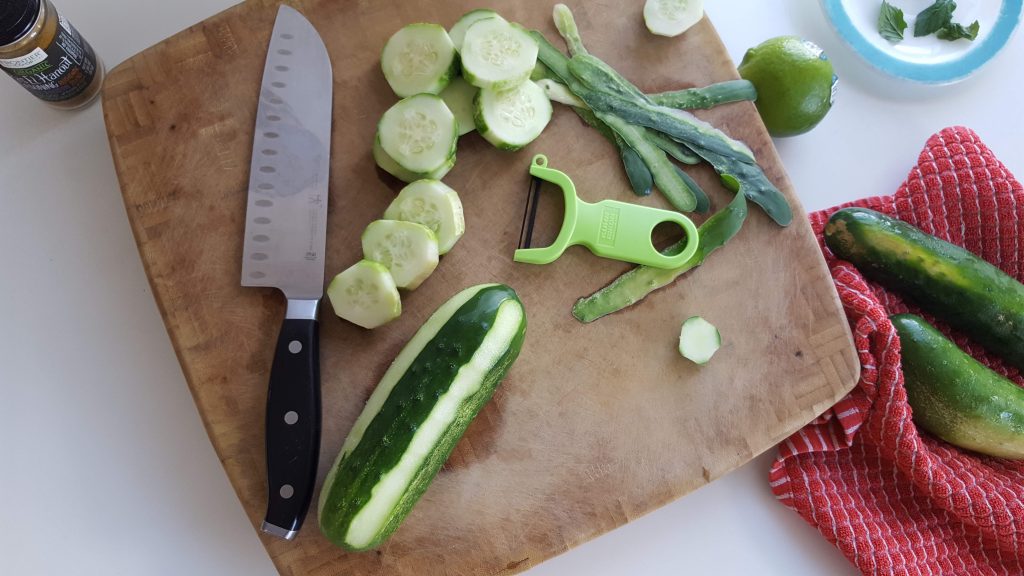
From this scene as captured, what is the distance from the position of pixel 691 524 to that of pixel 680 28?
48.7 inches

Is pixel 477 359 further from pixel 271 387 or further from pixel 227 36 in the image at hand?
pixel 227 36

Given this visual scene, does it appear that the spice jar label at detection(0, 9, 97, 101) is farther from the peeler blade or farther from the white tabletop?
the peeler blade

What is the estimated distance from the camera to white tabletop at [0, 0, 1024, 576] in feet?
5.65

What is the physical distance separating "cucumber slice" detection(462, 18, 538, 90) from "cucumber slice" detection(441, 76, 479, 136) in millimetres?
61

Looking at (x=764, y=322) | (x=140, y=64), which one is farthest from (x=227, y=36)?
(x=764, y=322)

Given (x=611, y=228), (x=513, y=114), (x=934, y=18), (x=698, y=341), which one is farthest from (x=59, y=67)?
(x=934, y=18)

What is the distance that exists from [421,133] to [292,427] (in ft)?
2.25

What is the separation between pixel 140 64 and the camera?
66.7 inches

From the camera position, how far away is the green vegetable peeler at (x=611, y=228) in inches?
67.6

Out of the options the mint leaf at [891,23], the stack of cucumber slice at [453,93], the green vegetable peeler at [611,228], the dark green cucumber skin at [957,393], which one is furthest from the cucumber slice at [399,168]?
the mint leaf at [891,23]

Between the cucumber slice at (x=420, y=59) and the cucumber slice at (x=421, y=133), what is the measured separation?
68mm

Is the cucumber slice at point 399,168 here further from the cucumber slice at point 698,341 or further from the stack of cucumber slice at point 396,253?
the cucumber slice at point 698,341

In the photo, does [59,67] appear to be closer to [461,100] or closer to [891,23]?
[461,100]

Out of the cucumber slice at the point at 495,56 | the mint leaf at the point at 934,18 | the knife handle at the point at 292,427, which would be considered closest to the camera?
the knife handle at the point at 292,427
